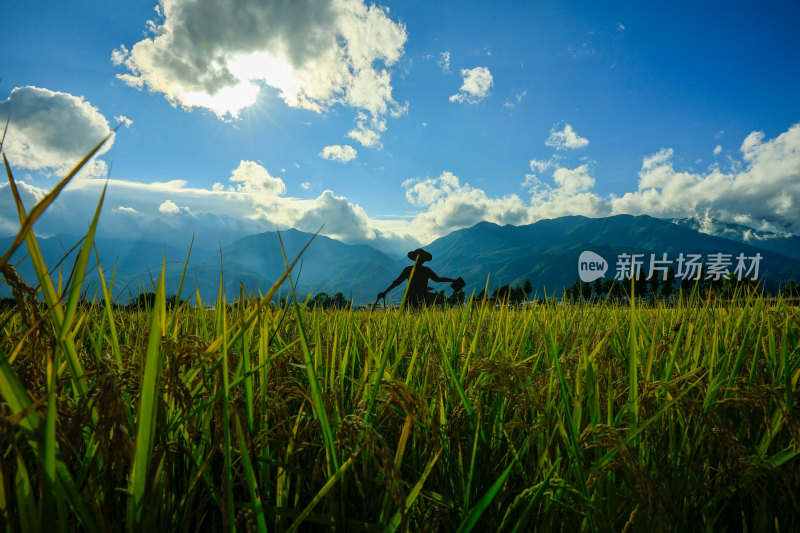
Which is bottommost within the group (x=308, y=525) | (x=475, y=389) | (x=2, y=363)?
(x=308, y=525)

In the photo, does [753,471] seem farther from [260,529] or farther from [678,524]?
[260,529]

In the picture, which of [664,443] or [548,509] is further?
[664,443]

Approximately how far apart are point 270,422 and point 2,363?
0.93 metres

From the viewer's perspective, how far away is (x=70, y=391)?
1.48m

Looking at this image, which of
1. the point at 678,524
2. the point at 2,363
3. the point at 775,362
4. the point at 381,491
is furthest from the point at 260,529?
the point at 775,362

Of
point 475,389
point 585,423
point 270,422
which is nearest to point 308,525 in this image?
point 270,422

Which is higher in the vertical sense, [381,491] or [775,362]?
[775,362]

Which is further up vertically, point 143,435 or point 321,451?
point 143,435

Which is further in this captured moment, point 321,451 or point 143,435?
point 321,451

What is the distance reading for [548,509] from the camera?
3.31 ft

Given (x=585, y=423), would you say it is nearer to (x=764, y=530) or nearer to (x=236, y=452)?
(x=764, y=530)

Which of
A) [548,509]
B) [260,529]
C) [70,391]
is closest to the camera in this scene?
[260,529]

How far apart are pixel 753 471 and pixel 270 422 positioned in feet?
5.09

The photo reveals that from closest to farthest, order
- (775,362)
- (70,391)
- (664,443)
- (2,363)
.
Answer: (2,363) → (664,443) → (70,391) → (775,362)
